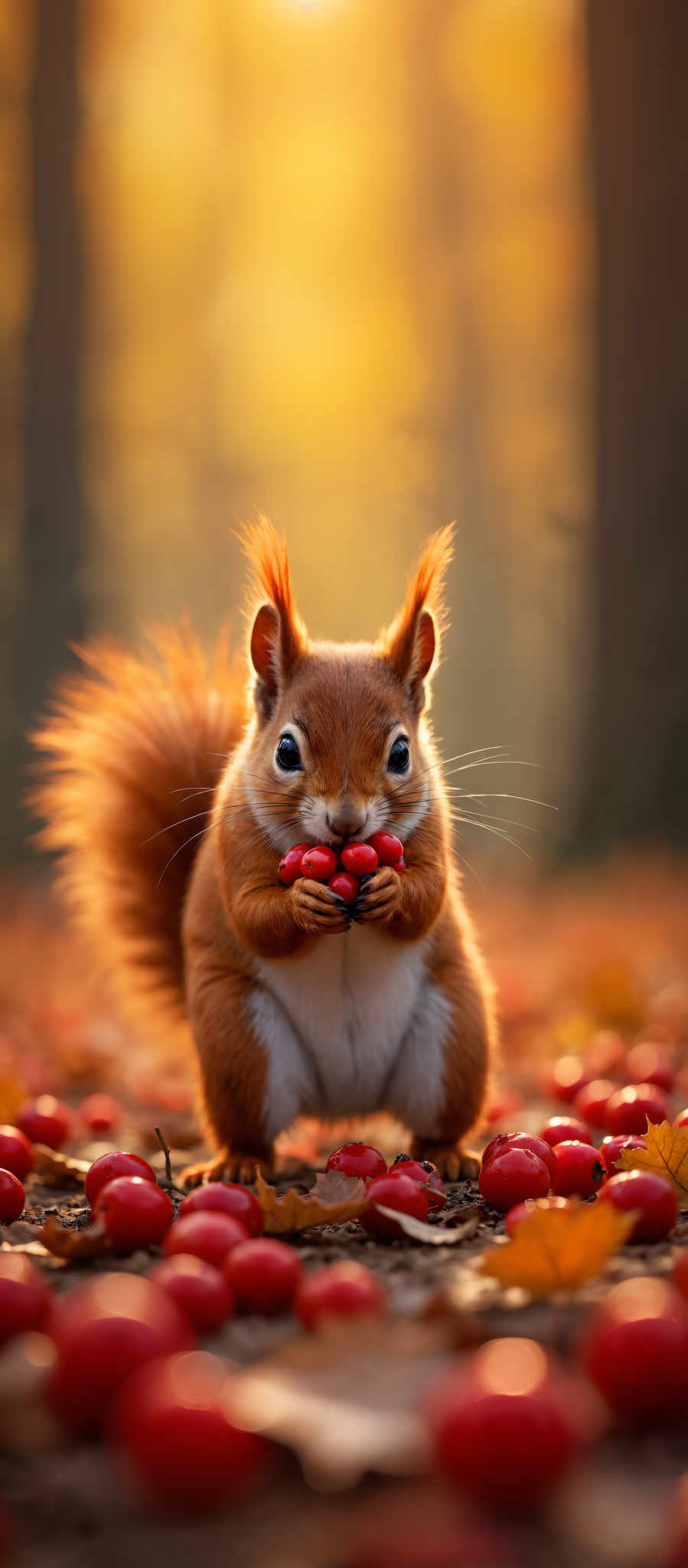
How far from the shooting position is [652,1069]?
2930 mm

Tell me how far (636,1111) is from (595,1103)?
300 mm

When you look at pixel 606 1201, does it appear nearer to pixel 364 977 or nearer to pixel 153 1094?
pixel 364 977

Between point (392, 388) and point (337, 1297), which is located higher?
point (392, 388)

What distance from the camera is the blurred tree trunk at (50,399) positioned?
9250 mm

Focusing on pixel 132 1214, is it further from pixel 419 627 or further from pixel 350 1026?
pixel 419 627

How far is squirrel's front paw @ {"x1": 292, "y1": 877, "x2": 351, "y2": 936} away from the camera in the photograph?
2.05m

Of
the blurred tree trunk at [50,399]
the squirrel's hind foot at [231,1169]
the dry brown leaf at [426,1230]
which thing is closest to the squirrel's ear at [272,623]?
the squirrel's hind foot at [231,1169]

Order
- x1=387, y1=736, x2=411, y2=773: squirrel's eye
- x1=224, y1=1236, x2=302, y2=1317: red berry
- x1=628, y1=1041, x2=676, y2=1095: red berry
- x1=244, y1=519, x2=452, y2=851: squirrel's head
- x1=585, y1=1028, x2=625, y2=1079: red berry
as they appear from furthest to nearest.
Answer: x1=585, y1=1028, x2=625, y2=1079: red berry, x1=628, y1=1041, x2=676, y2=1095: red berry, x1=387, y1=736, x2=411, y2=773: squirrel's eye, x1=244, y1=519, x2=452, y2=851: squirrel's head, x1=224, y1=1236, x2=302, y2=1317: red berry

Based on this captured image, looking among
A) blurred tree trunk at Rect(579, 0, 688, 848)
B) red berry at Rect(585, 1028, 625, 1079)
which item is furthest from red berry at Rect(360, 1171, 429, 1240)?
blurred tree trunk at Rect(579, 0, 688, 848)

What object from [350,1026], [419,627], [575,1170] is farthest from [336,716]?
[575,1170]

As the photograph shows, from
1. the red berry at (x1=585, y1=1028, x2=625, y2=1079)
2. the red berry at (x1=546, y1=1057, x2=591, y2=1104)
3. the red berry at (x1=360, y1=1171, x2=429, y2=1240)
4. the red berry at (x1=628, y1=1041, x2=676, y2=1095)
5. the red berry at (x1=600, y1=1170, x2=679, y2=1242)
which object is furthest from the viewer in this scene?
the red berry at (x1=585, y1=1028, x2=625, y2=1079)

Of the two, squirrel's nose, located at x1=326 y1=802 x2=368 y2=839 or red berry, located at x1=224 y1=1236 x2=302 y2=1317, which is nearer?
red berry, located at x1=224 y1=1236 x2=302 y2=1317

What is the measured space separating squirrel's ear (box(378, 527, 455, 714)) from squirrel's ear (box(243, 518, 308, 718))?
197 millimetres

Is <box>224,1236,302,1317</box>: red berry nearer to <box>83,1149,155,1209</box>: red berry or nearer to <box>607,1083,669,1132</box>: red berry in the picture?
<box>83,1149,155,1209</box>: red berry
